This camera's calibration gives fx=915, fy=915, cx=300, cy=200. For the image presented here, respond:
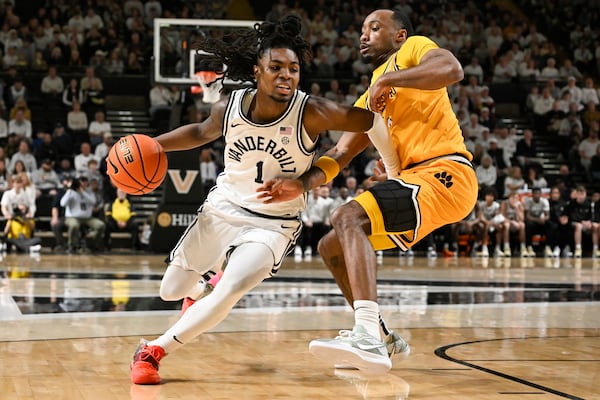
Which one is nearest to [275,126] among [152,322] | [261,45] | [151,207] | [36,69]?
[261,45]

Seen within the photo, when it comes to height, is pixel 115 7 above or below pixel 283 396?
above

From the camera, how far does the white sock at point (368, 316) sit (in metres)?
3.90

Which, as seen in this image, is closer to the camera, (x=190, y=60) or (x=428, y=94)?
(x=428, y=94)

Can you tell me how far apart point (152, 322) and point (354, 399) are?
2.48 meters

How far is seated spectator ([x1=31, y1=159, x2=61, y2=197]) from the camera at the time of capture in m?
14.4

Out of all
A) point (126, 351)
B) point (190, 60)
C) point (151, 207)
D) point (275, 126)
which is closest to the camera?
point (275, 126)

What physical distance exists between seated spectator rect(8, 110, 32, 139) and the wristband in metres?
11.6

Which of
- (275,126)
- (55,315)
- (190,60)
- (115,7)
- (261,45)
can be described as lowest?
(55,315)

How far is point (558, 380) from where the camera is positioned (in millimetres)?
3996

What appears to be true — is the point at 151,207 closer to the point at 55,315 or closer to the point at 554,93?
the point at 554,93

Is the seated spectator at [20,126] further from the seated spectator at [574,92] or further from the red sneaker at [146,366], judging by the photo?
the red sneaker at [146,366]

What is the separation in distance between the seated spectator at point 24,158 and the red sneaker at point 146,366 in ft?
36.2

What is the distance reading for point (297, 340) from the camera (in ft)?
17.0

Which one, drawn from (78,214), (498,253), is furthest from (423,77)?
(498,253)
